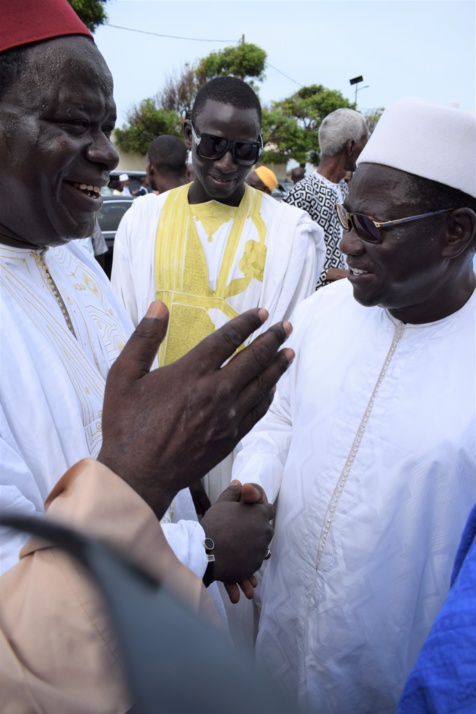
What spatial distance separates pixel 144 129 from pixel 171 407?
4219 centimetres

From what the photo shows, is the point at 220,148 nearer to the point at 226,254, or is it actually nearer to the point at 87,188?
the point at 226,254

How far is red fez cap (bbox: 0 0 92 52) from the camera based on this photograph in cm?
140

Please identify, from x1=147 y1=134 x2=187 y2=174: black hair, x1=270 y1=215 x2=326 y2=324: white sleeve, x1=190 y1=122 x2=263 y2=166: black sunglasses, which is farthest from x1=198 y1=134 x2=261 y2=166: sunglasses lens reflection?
x1=147 y1=134 x2=187 y2=174: black hair

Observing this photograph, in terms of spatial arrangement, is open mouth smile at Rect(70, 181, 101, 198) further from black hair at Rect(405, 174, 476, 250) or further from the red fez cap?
black hair at Rect(405, 174, 476, 250)

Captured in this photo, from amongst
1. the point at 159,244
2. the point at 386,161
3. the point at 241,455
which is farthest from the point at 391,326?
the point at 159,244

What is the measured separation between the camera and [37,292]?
5.34 ft

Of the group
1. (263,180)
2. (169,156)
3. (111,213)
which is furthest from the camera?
(111,213)

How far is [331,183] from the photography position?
15.7 feet

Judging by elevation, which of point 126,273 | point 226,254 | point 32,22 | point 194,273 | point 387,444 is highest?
point 32,22

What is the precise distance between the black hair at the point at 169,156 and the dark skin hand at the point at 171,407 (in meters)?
5.70

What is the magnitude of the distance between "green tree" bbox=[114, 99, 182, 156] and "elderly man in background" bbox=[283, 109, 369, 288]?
1443 inches

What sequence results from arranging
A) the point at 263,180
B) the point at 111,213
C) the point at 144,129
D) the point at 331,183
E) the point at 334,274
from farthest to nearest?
1. the point at 144,129
2. the point at 111,213
3. the point at 263,180
4. the point at 331,183
5. the point at 334,274

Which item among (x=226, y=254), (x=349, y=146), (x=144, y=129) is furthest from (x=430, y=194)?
(x=144, y=129)

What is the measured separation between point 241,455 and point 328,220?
2.90 metres
